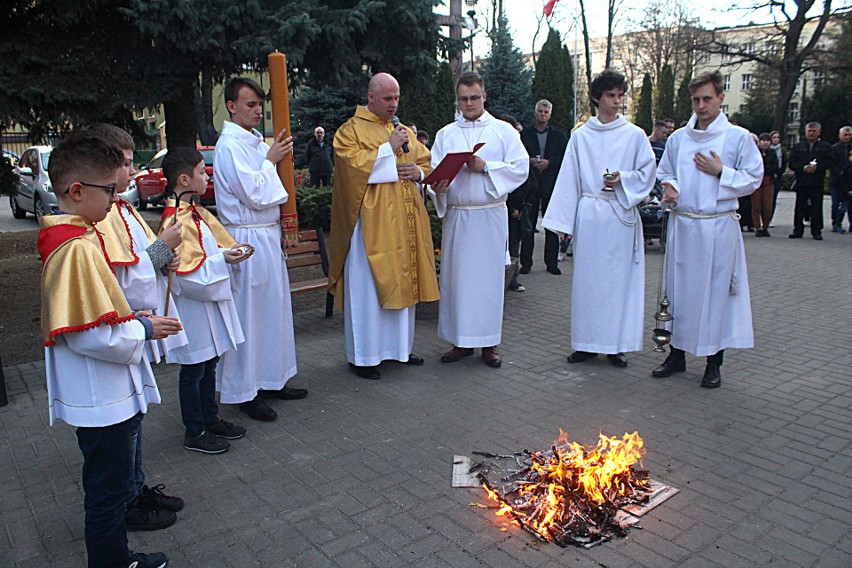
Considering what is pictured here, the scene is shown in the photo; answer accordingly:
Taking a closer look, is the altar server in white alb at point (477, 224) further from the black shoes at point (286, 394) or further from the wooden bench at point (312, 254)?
the wooden bench at point (312, 254)

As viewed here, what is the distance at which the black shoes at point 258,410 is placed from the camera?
16.3 feet

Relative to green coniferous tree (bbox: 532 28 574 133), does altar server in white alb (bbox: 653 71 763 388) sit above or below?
below

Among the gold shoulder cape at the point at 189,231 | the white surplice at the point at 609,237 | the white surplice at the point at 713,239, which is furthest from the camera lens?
the white surplice at the point at 609,237

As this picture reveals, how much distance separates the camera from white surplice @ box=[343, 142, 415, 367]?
5875 millimetres

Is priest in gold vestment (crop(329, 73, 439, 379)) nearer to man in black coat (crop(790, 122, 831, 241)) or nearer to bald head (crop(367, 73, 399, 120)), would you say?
bald head (crop(367, 73, 399, 120))

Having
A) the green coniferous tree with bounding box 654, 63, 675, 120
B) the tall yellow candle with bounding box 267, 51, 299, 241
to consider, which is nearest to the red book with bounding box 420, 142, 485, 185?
the tall yellow candle with bounding box 267, 51, 299, 241

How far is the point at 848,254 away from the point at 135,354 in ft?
40.0

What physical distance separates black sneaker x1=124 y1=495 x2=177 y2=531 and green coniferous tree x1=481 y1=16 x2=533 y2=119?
2666 cm

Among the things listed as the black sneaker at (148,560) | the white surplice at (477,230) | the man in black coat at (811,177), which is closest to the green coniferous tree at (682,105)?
the man in black coat at (811,177)

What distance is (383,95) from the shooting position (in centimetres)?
567

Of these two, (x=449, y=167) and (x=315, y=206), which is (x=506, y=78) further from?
(x=449, y=167)

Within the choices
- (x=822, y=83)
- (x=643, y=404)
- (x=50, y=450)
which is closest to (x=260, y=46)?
(x=50, y=450)

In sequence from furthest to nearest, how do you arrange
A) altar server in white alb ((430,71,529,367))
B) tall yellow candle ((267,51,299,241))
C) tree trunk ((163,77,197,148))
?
tree trunk ((163,77,197,148)) < altar server in white alb ((430,71,529,367)) < tall yellow candle ((267,51,299,241))

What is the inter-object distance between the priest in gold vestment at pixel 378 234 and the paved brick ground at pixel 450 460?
34 centimetres
